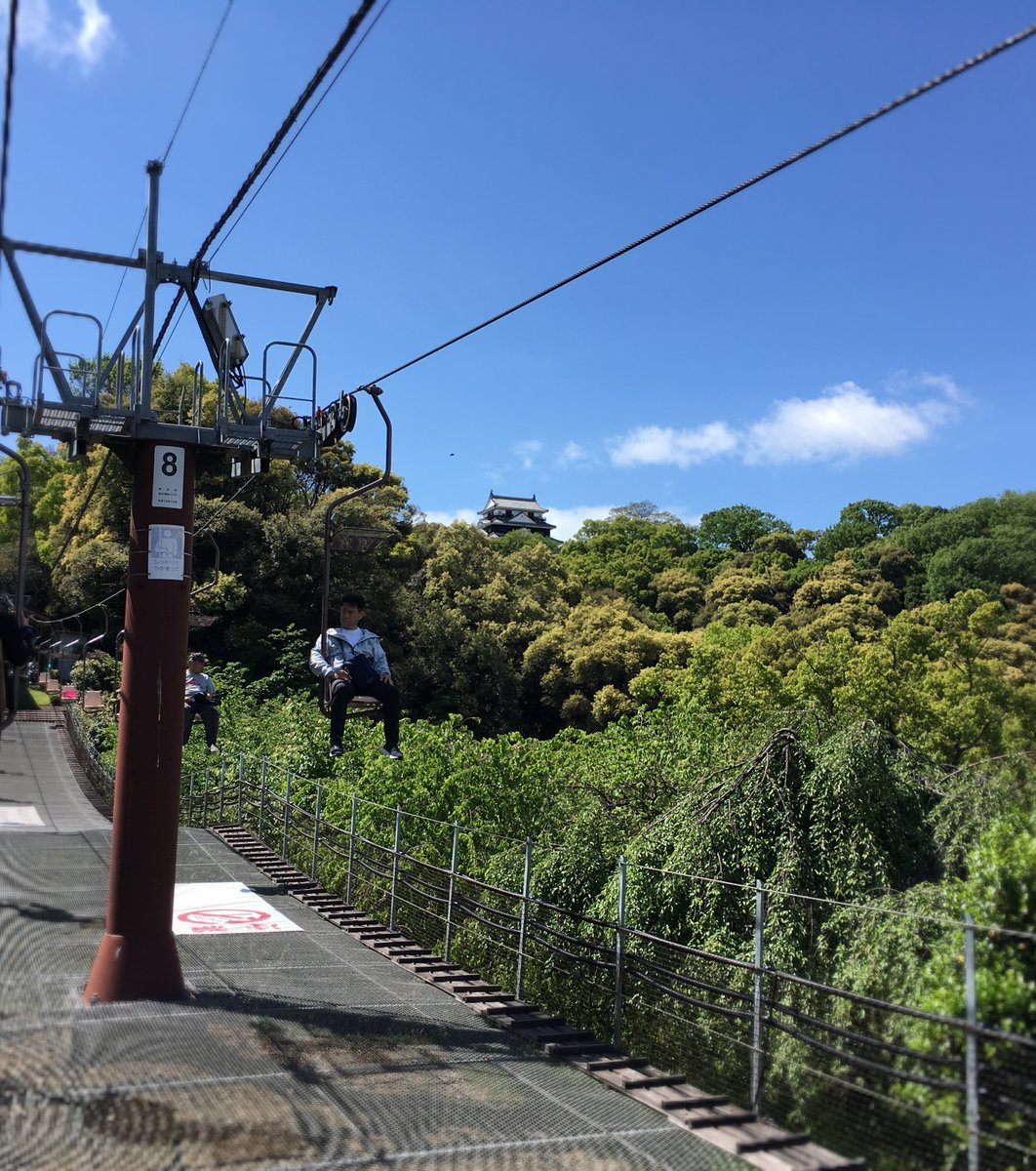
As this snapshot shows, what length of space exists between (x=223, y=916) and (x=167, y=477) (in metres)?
5.92

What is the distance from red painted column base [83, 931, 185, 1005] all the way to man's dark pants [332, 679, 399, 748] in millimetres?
2188

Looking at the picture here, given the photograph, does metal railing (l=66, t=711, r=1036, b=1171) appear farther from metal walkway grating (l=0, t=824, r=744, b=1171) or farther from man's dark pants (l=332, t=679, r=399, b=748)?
man's dark pants (l=332, t=679, r=399, b=748)

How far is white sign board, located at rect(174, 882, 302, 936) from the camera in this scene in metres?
12.2

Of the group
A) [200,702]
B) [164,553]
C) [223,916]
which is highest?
[164,553]

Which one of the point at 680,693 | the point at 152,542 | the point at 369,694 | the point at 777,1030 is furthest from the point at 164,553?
the point at 680,693

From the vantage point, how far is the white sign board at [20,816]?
20.2 metres

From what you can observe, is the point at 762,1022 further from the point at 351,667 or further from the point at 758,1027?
the point at 351,667

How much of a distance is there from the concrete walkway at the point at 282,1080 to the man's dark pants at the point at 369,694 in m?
2.19

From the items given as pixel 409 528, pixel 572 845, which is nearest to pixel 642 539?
pixel 409 528

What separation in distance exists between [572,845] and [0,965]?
249 inches

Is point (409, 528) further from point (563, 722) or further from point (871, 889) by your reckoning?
point (871, 889)

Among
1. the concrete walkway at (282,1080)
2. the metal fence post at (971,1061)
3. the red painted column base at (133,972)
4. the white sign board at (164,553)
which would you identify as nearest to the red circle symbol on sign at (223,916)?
the concrete walkway at (282,1080)

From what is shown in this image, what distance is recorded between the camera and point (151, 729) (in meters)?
9.07

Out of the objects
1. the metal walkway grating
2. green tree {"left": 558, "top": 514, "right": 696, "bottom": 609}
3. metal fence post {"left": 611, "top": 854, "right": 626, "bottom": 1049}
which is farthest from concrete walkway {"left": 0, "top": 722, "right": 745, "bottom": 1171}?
green tree {"left": 558, "top": 514, "right": 696, "bottom": 609}
